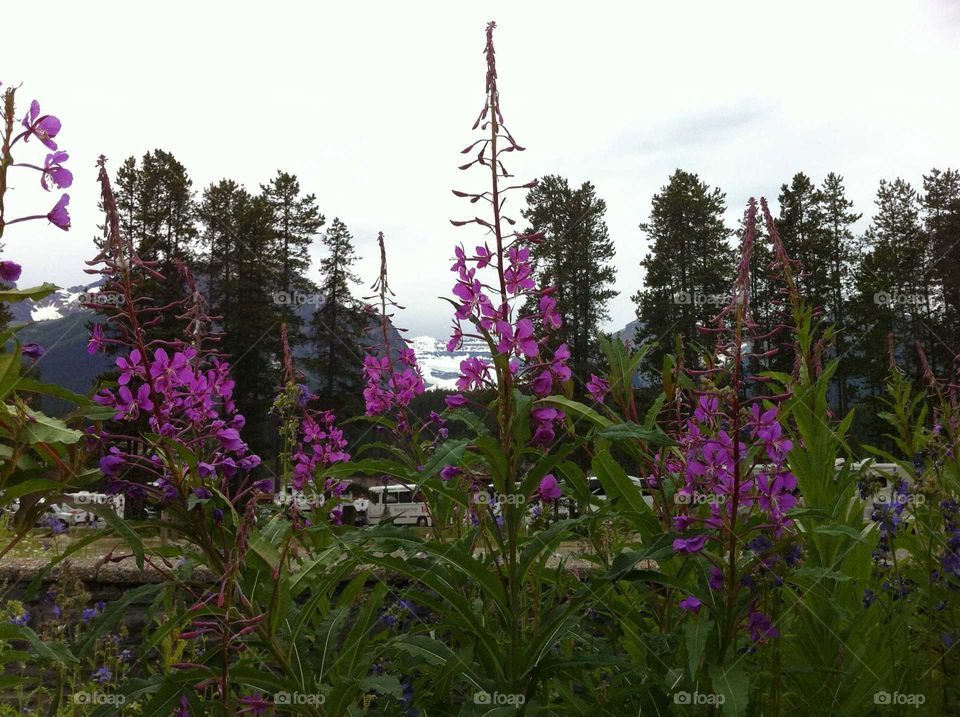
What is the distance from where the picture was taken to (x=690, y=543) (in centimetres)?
188

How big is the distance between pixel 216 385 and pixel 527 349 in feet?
3.64

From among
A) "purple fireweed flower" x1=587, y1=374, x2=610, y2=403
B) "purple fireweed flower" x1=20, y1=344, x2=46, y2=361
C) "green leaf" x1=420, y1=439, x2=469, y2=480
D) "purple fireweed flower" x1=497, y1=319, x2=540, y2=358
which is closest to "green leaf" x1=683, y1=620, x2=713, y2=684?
"green leaf" x1=420, y1=439, x2=469, y2=480

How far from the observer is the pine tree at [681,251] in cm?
2698

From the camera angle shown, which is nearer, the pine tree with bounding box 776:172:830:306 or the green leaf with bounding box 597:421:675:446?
the green leaf with bounding box 597:421:675:446

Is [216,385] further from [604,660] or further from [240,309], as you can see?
[240,309]

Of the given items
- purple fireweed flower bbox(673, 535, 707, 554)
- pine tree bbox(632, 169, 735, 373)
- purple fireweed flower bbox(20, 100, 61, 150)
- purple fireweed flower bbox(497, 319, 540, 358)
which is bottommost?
purple fireweed flower bbox(673, 535, 707, 554)

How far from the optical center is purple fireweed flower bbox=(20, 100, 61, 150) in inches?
66.5

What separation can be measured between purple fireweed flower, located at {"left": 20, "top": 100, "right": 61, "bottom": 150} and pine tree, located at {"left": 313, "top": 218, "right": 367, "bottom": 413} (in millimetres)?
28601

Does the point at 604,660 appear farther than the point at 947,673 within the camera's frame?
No

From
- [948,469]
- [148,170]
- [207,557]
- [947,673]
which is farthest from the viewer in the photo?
[148,170]

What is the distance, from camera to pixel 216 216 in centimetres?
2989

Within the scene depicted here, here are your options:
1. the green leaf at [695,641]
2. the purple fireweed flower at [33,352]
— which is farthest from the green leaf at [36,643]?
the green leaf at [695,641]

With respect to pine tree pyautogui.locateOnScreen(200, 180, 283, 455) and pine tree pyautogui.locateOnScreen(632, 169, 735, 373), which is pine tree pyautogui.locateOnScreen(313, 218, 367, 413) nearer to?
pine tree pyautogui.locateOnScreen(200, 180, 283, 455)

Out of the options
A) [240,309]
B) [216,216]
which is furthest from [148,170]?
[240,309]
